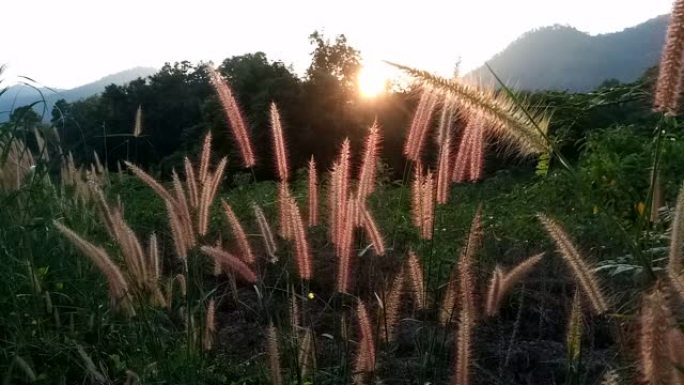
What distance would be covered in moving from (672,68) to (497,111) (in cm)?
48

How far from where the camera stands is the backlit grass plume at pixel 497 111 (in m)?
1.91

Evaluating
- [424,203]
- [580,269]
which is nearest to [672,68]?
[580,269]

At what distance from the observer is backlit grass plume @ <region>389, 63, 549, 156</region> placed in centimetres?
191

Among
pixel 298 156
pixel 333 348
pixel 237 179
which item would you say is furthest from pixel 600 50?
pixel 333 348

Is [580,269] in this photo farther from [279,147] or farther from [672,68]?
[279,147]

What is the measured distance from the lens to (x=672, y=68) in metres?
1.54

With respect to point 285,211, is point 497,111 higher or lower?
higher

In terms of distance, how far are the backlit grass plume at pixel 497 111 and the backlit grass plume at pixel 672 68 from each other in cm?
35

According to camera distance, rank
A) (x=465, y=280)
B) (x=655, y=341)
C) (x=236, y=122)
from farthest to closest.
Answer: (x=236, y=122)
(x=465, y=280)
(x=655, y=341)

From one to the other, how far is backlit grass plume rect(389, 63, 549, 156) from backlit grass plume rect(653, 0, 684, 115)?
35cm

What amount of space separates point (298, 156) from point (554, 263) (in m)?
20.1

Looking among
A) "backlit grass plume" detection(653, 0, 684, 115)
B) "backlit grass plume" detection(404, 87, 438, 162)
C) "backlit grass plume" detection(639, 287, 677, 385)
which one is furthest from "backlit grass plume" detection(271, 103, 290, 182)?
"backlit grass plume" detection(639, 287, 677, 385)

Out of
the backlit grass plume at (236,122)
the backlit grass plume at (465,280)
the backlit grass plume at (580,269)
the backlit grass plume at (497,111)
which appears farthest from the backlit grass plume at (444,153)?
the backlit grass plume at (580,269)

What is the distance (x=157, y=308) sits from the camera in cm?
338
